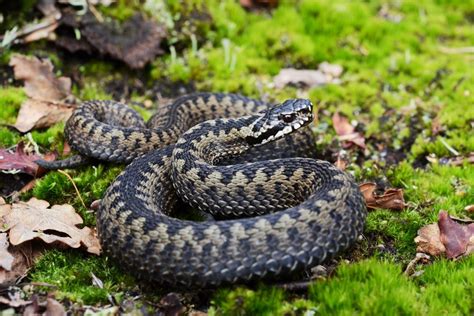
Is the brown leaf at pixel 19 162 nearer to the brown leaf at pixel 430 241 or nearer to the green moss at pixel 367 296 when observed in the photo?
the green moss at pixel 367 296

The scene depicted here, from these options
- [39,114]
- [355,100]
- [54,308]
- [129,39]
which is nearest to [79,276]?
[54,308]

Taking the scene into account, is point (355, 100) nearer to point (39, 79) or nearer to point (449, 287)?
point (449, 287)

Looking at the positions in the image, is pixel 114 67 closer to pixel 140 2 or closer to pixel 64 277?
pixel 140 2

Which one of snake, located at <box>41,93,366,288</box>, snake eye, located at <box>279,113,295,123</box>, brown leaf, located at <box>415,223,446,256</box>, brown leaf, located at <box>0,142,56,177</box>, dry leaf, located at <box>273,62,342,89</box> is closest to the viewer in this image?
snake, located at <box>41,93,366,288</box>

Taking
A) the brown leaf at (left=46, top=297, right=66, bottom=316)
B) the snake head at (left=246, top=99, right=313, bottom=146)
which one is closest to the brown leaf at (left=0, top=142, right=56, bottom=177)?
the brown leaf at (left=46, top=297, right=66, bottom=316)

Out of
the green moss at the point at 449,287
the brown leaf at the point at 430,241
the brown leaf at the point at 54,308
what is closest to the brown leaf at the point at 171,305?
the brown leaf at the point at 54,308

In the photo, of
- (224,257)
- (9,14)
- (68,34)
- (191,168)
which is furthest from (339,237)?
(9,14)

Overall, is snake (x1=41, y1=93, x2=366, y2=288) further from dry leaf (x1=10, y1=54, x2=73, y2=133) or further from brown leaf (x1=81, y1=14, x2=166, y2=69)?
brown leaf (x1=81, y1=14, x2=166, y2=69)
